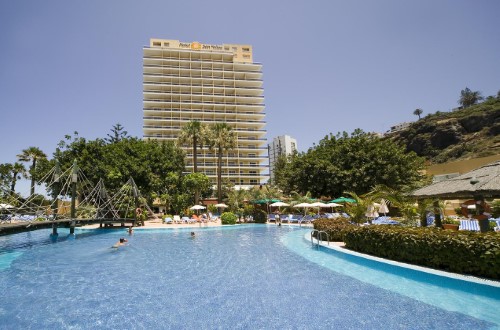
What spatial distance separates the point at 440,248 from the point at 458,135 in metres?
83.7

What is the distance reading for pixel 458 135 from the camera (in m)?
75.4

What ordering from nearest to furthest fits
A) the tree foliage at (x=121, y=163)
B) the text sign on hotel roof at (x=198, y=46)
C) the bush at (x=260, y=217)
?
the bush at (x=260, y=217)
the tree foliage at (x=121, y=163)
the text sign on hotel roof at (x=198, y=46)

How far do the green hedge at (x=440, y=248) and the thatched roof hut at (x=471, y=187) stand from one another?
2198mm

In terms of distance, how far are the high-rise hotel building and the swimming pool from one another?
59617 millimetres

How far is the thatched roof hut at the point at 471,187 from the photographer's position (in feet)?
31.1

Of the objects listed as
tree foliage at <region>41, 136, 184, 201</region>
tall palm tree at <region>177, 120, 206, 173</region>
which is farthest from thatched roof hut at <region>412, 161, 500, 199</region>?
tall palm tree at <region>177, 120, 206, 173</region>

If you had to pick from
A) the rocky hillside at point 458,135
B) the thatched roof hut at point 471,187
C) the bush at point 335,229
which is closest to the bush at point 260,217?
the bush at point 335,229

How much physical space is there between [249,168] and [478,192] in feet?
219

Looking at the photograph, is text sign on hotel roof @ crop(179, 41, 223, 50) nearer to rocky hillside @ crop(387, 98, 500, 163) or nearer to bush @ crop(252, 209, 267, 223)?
rocky hillside @ crop(387, 98, 500, 163)

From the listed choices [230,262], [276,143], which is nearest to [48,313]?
[230,262]

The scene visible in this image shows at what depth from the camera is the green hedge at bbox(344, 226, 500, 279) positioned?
7.16m

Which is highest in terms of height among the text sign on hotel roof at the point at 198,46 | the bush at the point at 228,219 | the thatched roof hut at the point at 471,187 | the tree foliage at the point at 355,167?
the text sign on hotel roof at the point at 198,46

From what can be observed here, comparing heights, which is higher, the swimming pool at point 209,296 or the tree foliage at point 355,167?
the tree foliage at point 355,167

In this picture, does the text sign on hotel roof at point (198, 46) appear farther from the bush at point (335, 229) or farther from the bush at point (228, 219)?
the bush at point (335, 229)
